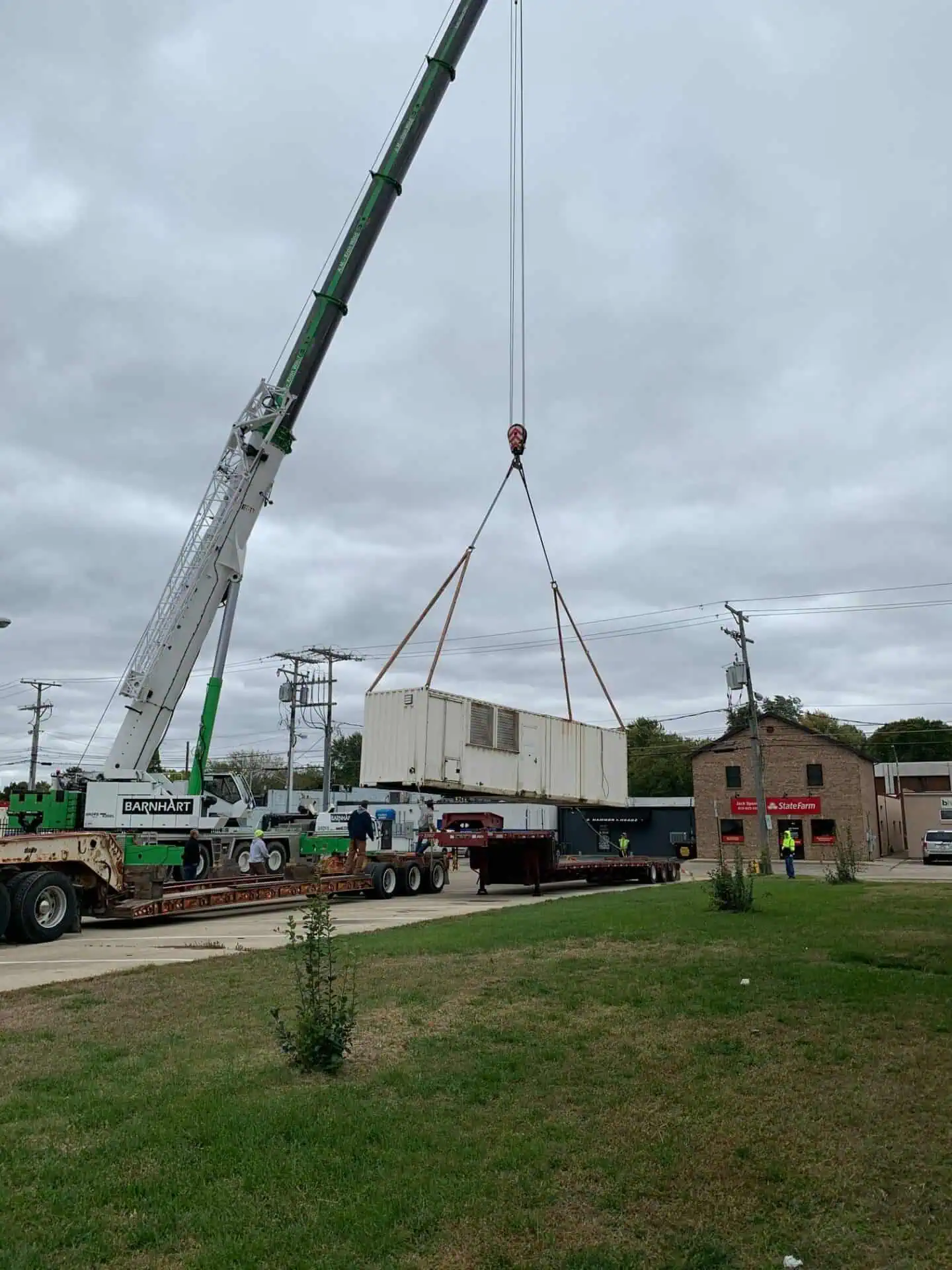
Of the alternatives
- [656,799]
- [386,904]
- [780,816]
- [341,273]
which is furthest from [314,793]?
[341,273]

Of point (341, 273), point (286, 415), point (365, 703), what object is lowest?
point (365, 703)

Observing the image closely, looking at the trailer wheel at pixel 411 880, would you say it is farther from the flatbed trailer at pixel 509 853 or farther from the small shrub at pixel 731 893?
the small shrub at pixel 731 893

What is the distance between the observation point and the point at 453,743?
16469mm

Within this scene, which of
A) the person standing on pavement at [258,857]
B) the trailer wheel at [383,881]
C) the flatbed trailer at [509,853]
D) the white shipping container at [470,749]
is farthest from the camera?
the flatbed trailer at [509,853]

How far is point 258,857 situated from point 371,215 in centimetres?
1380

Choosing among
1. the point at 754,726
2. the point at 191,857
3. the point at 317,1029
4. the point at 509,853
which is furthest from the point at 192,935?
the point at 754,726

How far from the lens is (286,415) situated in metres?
19.9

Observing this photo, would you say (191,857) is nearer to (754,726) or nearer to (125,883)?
(125,883)

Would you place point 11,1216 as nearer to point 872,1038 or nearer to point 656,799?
point 872,1038

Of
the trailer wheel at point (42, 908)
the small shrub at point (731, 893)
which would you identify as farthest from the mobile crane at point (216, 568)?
the small shrub at point (731, 893)

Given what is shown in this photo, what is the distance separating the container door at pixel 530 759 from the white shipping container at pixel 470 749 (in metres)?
0.02

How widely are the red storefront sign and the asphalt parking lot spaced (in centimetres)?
3036

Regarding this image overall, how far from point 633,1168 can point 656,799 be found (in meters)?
58.8

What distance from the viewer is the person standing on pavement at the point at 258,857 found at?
21.5 meters
